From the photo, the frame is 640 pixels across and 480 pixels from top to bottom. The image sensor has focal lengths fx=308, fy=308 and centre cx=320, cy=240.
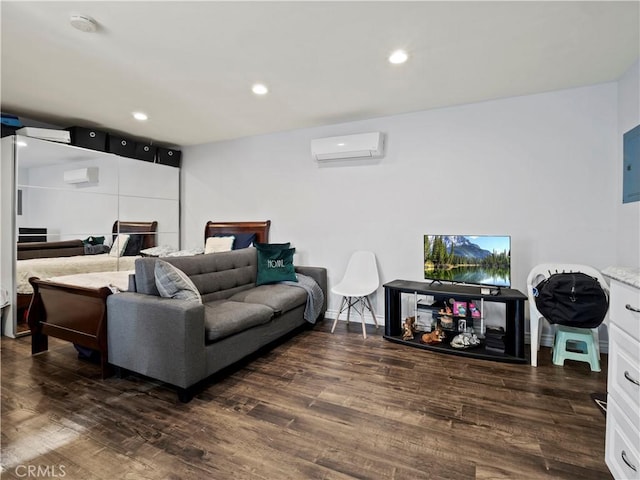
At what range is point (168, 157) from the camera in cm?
488

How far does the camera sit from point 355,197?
383cm

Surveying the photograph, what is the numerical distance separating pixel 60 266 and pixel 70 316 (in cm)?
135

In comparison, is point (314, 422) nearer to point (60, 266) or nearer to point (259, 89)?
point (259, 89)

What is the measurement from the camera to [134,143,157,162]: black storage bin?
4.50m

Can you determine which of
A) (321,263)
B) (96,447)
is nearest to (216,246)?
(321,263)

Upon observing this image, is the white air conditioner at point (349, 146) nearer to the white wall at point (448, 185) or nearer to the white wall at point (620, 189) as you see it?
the white wall at point (448, 185)

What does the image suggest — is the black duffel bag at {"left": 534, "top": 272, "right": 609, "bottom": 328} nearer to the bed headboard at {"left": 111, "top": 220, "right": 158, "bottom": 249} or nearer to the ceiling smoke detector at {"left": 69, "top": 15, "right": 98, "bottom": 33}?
the ceiling smoke detector at {"left": 69, "top": 15, "right": 98, "bottom": 33}

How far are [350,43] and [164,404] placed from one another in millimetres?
2805

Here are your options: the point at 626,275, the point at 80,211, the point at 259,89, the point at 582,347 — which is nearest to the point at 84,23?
the point at 259,89

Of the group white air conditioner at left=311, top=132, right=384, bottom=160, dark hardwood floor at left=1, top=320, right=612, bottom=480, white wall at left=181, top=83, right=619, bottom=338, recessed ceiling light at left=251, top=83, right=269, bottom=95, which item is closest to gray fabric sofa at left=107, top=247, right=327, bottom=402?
dark hardwood floor at left=1, top=320, right=612, bottom=480

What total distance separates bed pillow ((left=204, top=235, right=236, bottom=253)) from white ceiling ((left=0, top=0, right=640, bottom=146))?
1729mm

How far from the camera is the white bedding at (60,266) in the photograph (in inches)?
131

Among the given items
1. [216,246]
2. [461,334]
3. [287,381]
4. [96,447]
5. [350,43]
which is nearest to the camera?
[96,447]

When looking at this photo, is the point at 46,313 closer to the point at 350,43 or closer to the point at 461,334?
the point at 350,43
